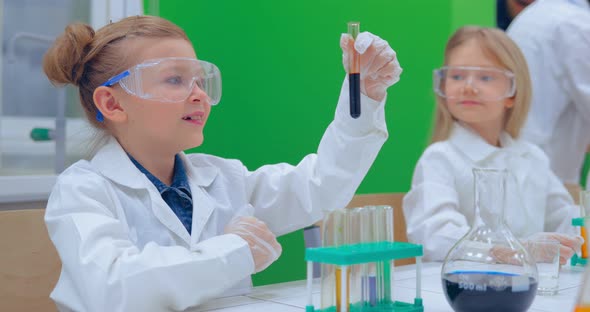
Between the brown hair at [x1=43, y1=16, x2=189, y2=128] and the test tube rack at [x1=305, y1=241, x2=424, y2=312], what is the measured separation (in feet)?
2.27

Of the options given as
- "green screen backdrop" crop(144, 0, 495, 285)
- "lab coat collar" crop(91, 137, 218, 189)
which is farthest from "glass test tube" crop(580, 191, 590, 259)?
"green screen backdrop" crop(144, 0, 495, 285)

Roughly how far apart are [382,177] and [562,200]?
2.73ft

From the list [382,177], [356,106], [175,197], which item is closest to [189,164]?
[175,197]

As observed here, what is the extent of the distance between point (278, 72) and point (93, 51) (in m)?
0.95

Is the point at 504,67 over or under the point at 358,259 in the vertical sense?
over

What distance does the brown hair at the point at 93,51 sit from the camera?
1.33 meters

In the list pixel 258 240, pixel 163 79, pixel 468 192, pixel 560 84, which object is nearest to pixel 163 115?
pixel 163 79

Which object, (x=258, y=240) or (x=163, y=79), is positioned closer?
(x=258, y=240)

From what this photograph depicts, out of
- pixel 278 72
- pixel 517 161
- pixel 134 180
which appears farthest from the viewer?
pixel 278 72

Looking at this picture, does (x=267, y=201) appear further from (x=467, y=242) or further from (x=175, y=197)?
(x=467, y=242)

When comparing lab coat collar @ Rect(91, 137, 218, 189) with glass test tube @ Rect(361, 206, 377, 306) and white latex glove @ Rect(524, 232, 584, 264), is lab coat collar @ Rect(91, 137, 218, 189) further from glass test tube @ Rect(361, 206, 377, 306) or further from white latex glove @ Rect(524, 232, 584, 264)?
white latex glove @ Rect(524, 232, 584, 264)

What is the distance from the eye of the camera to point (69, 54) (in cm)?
134

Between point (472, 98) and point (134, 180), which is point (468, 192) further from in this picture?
point (134, 180)

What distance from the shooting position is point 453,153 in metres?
1.96
